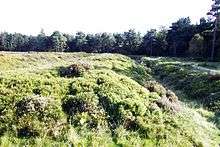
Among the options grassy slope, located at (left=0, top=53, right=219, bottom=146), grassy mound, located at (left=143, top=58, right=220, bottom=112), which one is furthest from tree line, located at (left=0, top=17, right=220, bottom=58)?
grassy slope, located at (left=0, top=53, right=219, bottom=146)

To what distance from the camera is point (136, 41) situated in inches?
5349

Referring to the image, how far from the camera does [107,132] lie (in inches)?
A: 658

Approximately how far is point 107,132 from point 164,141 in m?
2.61

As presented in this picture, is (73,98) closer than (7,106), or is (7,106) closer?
(7,106)

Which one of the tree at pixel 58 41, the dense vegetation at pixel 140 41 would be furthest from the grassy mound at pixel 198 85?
the tree at pixel 58 41

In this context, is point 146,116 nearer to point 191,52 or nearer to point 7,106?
point 7,106

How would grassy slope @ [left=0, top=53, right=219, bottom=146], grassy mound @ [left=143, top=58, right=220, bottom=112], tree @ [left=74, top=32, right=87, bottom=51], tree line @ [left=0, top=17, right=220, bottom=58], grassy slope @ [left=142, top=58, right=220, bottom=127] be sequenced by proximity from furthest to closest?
tree @ [left=74, top=32, right=87, bottom=51] < tree line @ [left=0, top=17, right=220, bottom=58] < grassy mound @ [left=143, top=58, right=220, bottom=112] < grassy slope @ [left=142, top=58, right=220, bottom=127] < grassy slope @ [left=0, top=53, right=219, bottom=146]

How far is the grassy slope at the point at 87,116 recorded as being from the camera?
51.3 feet

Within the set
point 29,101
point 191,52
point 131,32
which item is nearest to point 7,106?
point 29,101

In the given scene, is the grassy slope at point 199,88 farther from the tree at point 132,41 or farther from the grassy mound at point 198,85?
the tree at point 132,41

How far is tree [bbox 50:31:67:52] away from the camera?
145875 millimetres

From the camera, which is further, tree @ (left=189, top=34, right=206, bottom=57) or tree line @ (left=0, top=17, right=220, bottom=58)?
tree line @ (left=0, top=17, right=220, bottom=58)

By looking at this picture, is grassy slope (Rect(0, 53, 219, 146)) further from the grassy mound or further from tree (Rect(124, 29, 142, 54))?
tree (Rect(124, 29, 142, 54))

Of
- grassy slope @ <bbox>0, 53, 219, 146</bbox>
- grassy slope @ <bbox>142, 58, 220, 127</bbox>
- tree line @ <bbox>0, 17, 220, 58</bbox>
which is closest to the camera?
grassy slope @ <bbox>0, 53, 219, 146</bbox>
